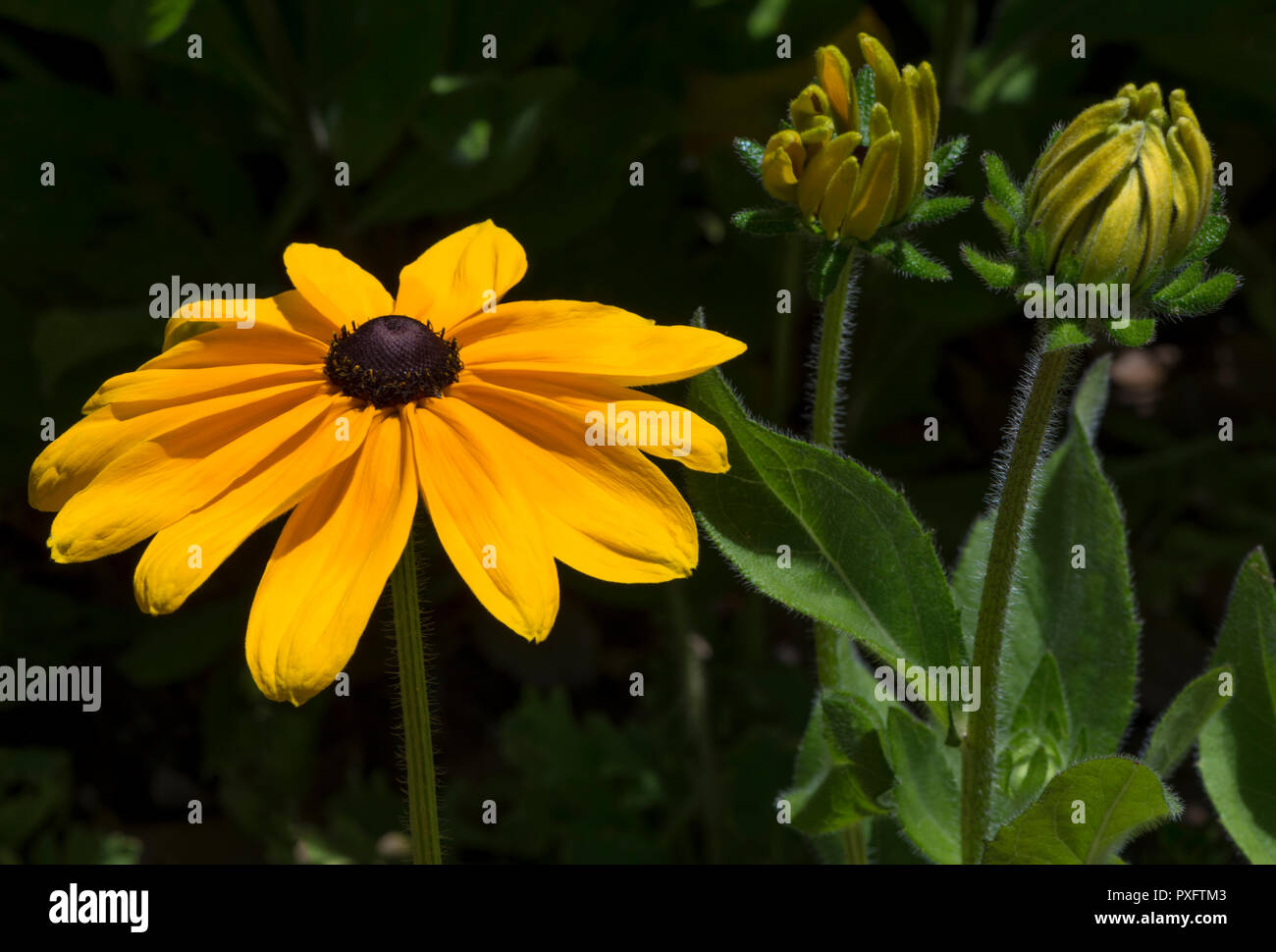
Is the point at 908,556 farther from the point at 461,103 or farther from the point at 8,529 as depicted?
the point at 8,529

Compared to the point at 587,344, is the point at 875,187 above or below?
above

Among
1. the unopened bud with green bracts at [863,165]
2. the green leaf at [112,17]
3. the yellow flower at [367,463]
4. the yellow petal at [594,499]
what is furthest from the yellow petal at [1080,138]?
the green leaf at [112,17]

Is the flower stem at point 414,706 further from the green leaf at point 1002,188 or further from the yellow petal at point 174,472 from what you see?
the green leaf at point 1002,188

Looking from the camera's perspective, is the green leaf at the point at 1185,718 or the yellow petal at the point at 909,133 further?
the green leaf at the point at 1185,718

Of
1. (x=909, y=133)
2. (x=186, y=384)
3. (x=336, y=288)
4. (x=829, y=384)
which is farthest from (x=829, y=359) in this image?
(x=186, y=384)

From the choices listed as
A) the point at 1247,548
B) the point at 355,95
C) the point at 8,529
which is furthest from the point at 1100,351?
the point at 8,529

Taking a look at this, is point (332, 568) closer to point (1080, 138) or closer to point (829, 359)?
point (829, 359)

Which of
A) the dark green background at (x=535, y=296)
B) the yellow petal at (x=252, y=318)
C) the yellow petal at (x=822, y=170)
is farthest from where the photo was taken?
the dark green background at (x=535, y=296)

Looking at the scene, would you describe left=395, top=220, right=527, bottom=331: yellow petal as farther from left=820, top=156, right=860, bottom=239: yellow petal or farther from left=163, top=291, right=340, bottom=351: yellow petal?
left=820, top=156, right=860, bottom=239: yellow petal
